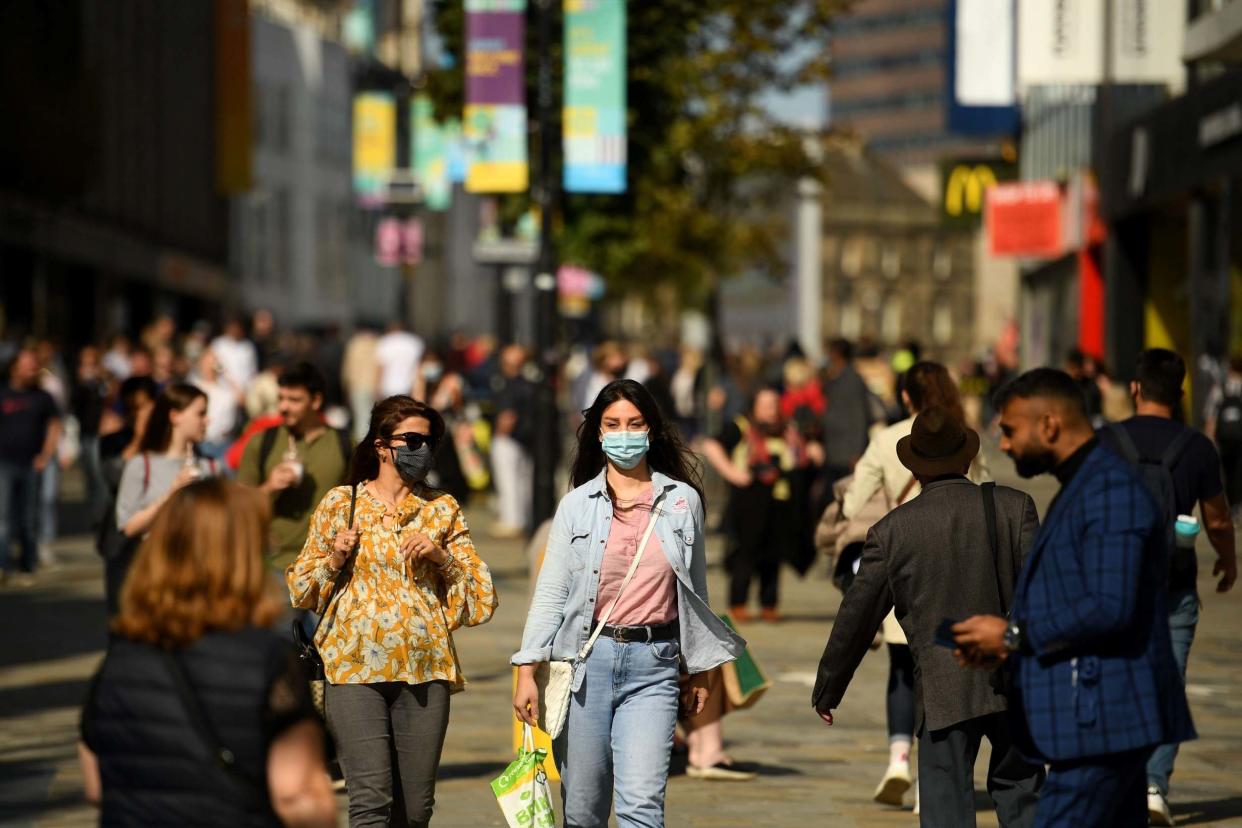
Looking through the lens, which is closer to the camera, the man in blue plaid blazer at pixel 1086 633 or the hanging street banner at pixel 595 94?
the man in blue plaid blazer at pixel 1086 633

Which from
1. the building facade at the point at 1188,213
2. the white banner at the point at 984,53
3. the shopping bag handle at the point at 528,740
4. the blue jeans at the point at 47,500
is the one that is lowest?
the blue jeans at the point at 47,500

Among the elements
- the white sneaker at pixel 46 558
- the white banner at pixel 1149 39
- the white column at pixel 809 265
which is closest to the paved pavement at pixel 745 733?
the white sneaker at pixel 46 558

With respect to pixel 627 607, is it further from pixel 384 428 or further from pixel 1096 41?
pixel 1096 41

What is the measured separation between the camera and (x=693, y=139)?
34.2 meters

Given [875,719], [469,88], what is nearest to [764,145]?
[469,88]

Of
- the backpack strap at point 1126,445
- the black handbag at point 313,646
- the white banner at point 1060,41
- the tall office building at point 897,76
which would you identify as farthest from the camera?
the tall office building at point 897,76

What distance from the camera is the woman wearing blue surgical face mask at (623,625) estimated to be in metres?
7.16

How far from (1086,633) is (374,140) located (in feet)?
214

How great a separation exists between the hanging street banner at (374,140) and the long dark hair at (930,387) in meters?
59.9

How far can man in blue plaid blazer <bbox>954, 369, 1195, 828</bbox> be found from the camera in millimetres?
5695

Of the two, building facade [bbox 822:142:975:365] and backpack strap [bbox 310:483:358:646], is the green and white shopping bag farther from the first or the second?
building facade [bbox 822:142:975:365]

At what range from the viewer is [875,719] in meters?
12.4

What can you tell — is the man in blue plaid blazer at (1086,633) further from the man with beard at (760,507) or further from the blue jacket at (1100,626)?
the man with beard at (760,507)

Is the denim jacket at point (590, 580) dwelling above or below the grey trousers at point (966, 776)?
above
